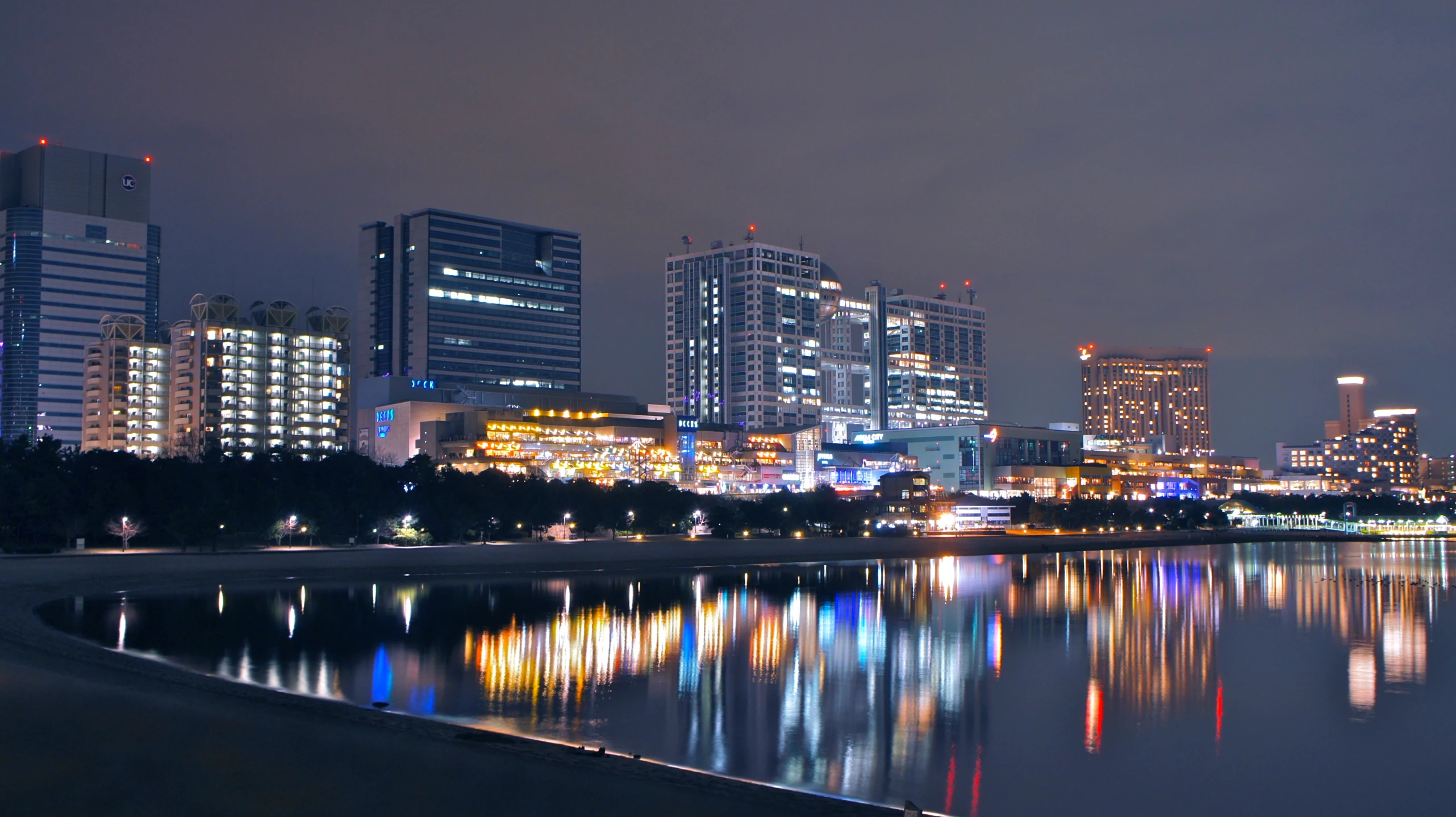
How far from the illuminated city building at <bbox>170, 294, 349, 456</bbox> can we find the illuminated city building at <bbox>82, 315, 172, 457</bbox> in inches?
119

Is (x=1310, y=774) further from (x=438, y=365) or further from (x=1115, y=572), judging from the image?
(x=438, y=365)

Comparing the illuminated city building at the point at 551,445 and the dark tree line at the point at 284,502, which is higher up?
the illuminated city building at the point at 551,445

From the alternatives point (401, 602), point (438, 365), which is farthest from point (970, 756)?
point (438, 365)

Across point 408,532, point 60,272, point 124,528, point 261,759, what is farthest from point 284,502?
point 60,272

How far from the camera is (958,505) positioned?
153 metres

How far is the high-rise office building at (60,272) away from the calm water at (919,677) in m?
149

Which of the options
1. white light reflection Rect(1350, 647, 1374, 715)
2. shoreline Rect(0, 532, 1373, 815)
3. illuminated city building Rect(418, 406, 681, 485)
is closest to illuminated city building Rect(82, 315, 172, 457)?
illuminated city building Rect(418, 406, 681, 485)

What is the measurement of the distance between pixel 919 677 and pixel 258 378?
148835 mm

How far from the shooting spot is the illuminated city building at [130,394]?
536 feet

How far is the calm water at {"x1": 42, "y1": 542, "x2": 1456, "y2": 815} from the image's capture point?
2136 cm

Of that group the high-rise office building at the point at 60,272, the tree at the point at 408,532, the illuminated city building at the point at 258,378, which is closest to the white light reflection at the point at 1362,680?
the tree at the point at 408,532

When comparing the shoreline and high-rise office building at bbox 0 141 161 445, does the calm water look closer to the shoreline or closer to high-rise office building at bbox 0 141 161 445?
the shoreline

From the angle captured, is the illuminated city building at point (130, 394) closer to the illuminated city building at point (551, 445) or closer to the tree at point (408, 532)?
the illuminated city building at point (551, 445)

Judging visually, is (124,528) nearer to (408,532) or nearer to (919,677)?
(408,532)
